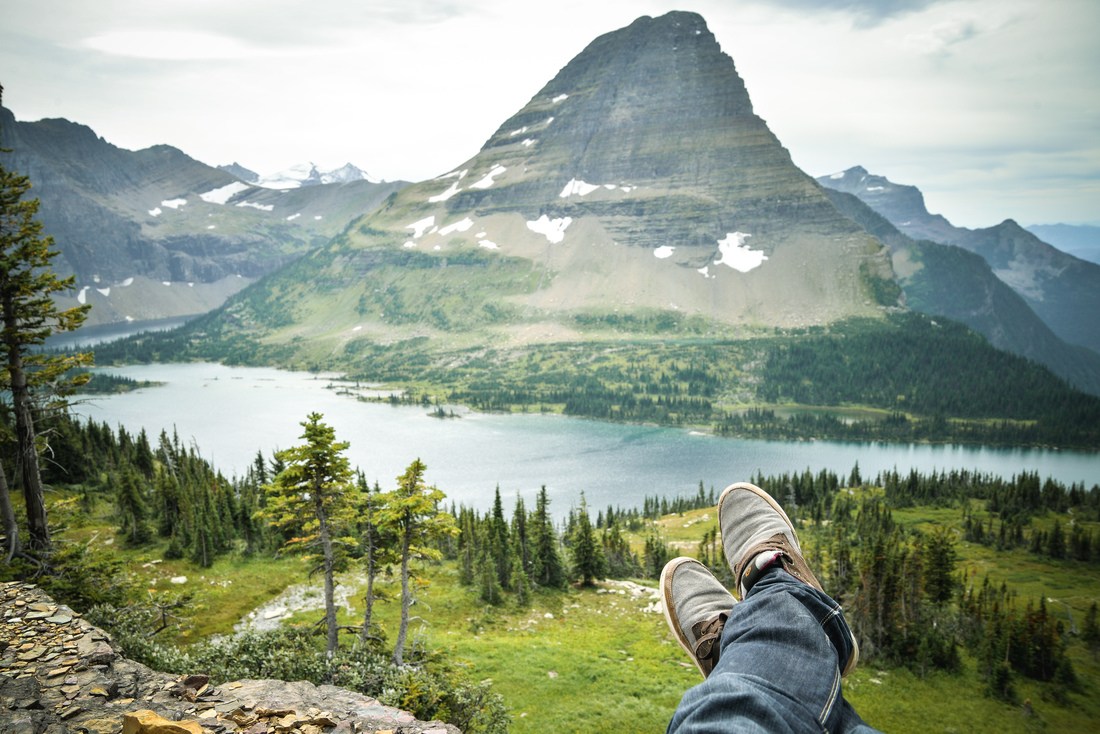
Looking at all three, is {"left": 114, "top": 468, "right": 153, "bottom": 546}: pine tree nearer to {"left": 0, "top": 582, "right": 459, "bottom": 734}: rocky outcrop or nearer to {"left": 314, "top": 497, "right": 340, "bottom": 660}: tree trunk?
{"left": 314, "top": 497, "right": 340, "bottom": 660}: tree trunk

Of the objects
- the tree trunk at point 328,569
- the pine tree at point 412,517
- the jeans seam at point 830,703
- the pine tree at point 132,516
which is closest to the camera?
the jeans seam at point 830,703

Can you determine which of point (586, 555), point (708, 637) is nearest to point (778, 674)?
point (708, 637)

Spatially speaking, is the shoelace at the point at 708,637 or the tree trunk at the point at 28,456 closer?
the shoelace at the point at 708,637

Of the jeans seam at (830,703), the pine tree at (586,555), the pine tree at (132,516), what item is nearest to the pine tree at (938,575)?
the pine tree at (586,555)

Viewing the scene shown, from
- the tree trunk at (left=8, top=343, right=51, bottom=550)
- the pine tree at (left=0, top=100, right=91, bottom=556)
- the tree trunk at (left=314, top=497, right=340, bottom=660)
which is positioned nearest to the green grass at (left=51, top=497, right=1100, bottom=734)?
the tree trunk at (left=314, top=497, right=340, bottom=660)

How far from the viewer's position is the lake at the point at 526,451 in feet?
305

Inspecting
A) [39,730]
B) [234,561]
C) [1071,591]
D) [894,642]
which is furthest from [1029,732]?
[234,561]

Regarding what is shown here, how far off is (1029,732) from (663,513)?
51379mm

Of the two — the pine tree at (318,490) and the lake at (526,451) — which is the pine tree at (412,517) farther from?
the lake at (526,451)

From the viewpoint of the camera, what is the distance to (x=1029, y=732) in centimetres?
2956

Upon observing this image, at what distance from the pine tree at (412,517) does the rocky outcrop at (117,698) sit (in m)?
8.37

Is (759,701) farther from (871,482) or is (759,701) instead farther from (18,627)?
(871,482)

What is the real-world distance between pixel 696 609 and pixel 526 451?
354ft

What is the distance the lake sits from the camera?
9288 centimetres
